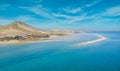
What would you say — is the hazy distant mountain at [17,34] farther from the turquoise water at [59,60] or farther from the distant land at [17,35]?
the turquoise water at [59,60]

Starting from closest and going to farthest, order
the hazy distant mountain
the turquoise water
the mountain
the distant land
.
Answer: the turquoise water < the distant land < the hazy distant mountain < the mountain

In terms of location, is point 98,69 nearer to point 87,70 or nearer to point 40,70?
point 87,70

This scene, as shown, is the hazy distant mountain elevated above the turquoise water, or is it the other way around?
the hazy distant mountain

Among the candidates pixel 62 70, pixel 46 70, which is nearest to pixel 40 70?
pixel 46 70

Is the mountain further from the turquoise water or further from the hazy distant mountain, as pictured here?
the turquoise water

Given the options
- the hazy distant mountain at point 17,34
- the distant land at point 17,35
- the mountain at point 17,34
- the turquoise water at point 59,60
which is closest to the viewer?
the turquoise water at point 59,60

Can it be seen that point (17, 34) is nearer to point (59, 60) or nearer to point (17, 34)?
point (17, 34)

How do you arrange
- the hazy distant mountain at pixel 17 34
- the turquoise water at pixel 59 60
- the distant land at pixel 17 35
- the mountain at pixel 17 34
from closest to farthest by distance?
the turquoise water at pixel 59 60 < the distant land at pixel 17 35 < the hazy distant mountain at pixel 17 34 < the mountain at pixel 17 34

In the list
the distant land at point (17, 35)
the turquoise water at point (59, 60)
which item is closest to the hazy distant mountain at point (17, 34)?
the distant land at point (17, 35)

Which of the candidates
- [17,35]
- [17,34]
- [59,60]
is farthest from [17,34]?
[59,60]

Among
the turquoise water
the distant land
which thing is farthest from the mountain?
the turquoise water

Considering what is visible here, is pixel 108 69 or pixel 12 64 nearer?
pixel 108 69
